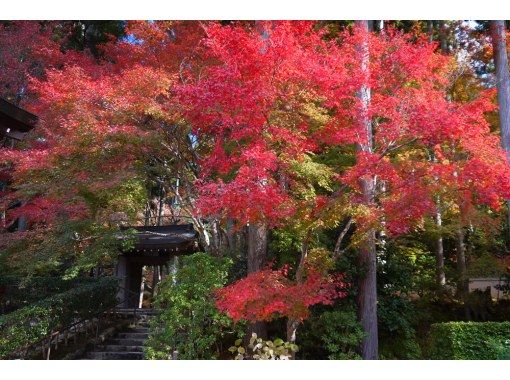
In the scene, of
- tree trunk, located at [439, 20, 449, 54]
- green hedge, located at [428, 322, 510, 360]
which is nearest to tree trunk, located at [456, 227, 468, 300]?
green hedge, located at [428, 322, 510, 360]

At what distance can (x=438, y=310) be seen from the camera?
31.7 ft

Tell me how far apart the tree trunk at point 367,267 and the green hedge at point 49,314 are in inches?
221

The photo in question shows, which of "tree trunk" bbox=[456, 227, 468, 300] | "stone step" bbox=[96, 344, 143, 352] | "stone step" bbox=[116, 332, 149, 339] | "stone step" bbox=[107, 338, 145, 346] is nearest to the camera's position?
"tree trunk" bbox=[456, 227, 468, 300]

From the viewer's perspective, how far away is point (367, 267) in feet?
25.7

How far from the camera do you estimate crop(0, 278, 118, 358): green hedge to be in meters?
7.09

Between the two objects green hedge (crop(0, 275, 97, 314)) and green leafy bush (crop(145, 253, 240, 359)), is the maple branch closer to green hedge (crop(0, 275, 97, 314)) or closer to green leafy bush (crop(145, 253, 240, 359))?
green leafy bush (crop(145, 253, 240, 359))

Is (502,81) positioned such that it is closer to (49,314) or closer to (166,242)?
(166,242)

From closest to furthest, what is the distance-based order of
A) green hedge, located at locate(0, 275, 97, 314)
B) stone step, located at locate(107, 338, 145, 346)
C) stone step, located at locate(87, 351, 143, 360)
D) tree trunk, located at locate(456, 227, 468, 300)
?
stone step, located at locate(87, 351, 143, 360)
tree trunk, located at locate(456, 227, 468, 300)
stone step, located at locate(107, 338, 145, 346)
green hedge, located at locate(0, 275, 97, 314)

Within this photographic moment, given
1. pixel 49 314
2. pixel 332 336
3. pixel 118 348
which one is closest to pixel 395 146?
pixel 332 336

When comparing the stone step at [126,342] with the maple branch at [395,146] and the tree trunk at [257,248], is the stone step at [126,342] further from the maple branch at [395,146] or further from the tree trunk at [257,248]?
the maple branch at [395,146]

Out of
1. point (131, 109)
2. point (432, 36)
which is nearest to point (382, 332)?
point (131, 109)

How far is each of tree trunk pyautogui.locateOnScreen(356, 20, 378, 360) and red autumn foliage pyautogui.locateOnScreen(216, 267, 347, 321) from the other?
1.38 meters

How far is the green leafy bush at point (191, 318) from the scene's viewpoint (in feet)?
22.1
